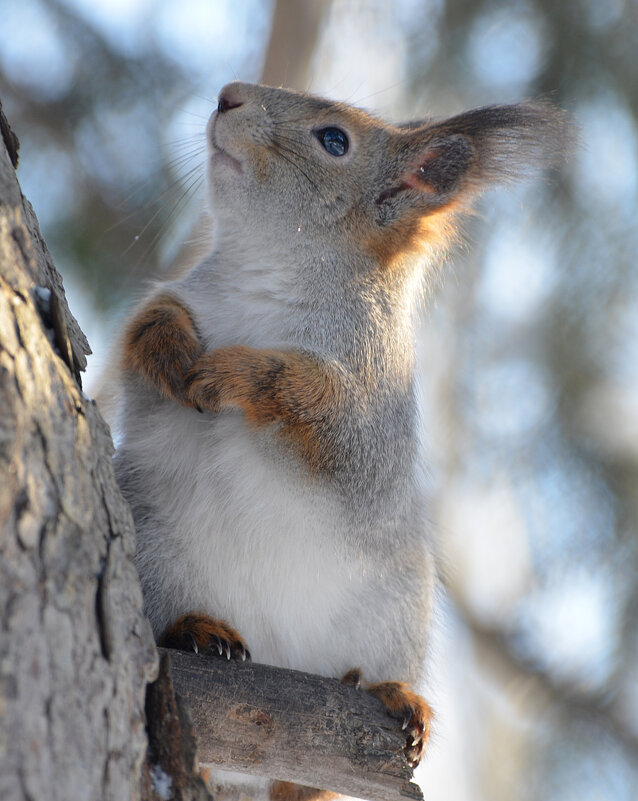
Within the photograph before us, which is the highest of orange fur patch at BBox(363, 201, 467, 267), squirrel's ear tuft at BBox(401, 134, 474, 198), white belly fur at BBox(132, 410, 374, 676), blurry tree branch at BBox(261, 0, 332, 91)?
blurry tree branch at BBox(261, 0, 332, 91)

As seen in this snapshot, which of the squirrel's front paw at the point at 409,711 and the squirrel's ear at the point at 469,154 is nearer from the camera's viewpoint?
the squirrel's front paw at the point at 409,711

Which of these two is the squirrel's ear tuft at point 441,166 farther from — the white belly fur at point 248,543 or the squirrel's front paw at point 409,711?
the squirrel's front paw at point 409,711

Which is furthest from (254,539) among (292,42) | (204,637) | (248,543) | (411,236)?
(292,42)

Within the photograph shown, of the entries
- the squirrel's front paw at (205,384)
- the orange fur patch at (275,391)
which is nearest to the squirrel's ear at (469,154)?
the orange fur patch at (275,391)

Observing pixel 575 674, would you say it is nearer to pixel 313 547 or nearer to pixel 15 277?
pixel 313 547

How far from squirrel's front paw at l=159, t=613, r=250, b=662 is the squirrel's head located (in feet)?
3.18

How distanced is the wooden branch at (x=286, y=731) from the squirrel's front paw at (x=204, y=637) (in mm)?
72

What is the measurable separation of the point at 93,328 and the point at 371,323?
1773 mm

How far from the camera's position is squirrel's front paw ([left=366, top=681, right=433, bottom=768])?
1.95 metres

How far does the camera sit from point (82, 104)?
4.09 m

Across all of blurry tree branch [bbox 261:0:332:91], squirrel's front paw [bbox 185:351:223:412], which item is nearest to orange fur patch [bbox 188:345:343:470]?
squirrel's front paw [bbox 185:351:223:412]

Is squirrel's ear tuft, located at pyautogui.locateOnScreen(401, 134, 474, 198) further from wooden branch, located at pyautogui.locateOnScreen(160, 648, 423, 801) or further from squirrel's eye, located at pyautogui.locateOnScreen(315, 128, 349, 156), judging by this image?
wooden branch, located at pyautogui.locateOnScreen(160, 648, 423, 801)

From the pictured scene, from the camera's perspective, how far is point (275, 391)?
1969mm

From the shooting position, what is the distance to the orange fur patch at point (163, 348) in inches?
81.0
